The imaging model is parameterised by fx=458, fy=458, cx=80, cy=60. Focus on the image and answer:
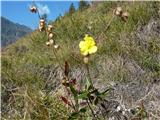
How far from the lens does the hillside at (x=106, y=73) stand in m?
3.62

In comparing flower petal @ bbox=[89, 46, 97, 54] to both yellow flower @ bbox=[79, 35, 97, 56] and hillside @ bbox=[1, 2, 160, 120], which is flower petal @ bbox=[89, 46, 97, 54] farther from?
hillside @ bbox=[1, 2, 160, 120]

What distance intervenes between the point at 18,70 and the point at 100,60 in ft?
3.15

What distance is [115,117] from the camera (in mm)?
3574

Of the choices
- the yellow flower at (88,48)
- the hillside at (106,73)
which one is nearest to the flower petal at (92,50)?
the yellow flower at (88,48)

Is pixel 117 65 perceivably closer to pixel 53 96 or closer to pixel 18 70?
pixel 53 96

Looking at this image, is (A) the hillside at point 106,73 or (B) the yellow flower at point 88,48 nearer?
(B) the yellow flower at point 88,48

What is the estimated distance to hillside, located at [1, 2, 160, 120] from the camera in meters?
3.62

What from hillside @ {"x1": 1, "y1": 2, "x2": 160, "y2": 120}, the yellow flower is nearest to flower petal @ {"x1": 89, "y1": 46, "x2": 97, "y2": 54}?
the yellow flower

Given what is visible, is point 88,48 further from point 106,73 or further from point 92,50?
point 106,73

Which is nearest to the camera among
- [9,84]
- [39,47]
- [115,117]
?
[115,117]

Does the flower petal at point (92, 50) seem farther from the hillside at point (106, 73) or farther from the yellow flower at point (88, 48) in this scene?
the hillside at point (106, 73)

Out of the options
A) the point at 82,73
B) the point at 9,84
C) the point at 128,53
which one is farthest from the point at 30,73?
the point at 128,53

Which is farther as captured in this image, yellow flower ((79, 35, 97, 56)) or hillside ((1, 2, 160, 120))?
hillside ((1, 2, 160, 120))

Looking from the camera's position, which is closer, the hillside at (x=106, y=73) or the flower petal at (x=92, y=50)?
the flower petal at (x=92, y=50)
